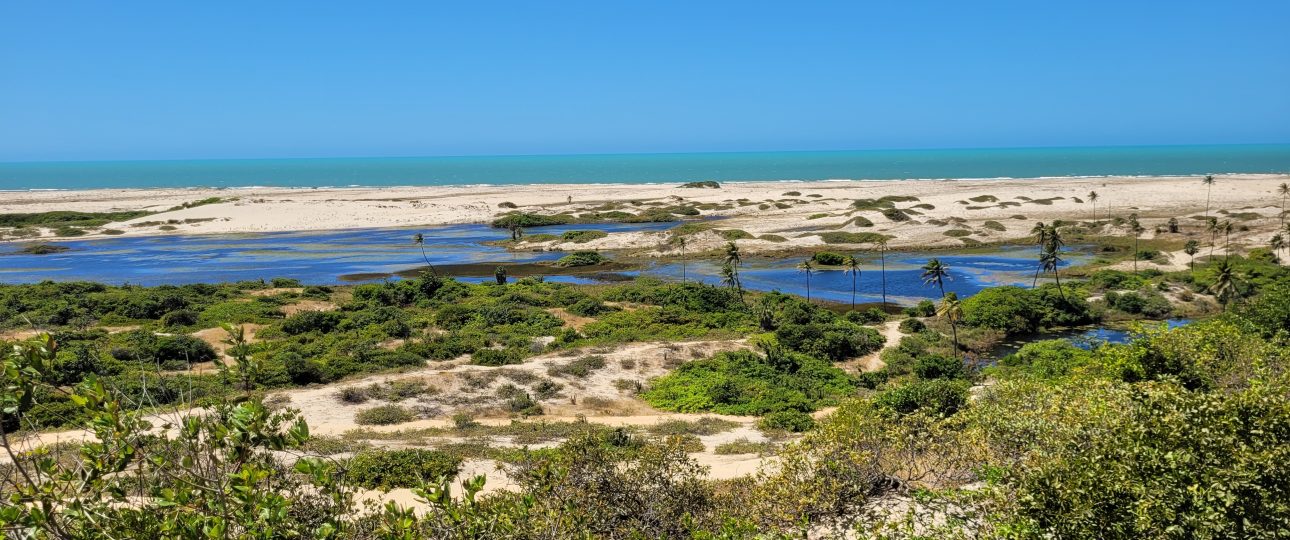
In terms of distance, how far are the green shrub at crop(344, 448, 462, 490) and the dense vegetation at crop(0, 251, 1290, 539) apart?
11 cm

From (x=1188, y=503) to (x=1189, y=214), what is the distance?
94.9 metres

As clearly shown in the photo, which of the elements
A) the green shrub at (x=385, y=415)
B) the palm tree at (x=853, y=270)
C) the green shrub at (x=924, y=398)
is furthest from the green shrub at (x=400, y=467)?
the palm tree at (x=853, y=270)

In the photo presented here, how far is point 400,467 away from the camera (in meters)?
18.5

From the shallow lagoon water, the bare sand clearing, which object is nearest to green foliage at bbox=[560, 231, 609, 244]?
the bare sand clearing

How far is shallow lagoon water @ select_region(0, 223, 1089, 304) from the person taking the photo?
59.5 meters

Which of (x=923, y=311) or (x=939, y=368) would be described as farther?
(x=923, y=311)

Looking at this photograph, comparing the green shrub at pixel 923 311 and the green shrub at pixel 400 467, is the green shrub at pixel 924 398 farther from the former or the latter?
the green shrub at pixel 923 311

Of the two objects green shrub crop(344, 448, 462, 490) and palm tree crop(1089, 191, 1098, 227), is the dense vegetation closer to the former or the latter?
green shrub crop(344, 448, 462, 490)

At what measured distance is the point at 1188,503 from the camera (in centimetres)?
966

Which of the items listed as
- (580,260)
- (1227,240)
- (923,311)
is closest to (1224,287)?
(923,311)

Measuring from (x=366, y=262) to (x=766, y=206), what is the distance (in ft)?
179

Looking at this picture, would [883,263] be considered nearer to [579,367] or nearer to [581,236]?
[581,236]

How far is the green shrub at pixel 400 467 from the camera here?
17.6 meters

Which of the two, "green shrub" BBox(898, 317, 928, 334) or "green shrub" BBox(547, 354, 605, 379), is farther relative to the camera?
"green shrub" BBox(898, 317, 928, 334)
